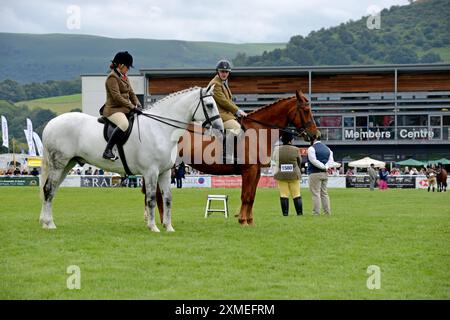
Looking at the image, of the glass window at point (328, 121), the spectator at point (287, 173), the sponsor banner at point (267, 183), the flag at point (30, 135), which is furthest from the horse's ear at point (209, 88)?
the glass window at point (328, 121)

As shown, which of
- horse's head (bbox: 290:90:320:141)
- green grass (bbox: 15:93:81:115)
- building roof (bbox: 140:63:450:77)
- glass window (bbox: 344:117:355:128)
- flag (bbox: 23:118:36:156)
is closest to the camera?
horse's head (bbox: 290:90:320:141)

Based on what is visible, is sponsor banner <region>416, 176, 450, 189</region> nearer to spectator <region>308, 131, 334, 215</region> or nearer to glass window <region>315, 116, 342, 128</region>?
glass window <region>315, 116, 342, 128</region>

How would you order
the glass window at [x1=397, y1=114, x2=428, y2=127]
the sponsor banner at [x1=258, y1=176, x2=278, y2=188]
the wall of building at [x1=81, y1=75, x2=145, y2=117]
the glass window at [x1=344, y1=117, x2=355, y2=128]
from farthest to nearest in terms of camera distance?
the wall of building at [x1=81, y1=75, x2=145, y2=117], the glass window at [x1=344, y1=117, x2=355, y2=128], the glass window at [x1=397, y1=114, x2=428, y2=127], the sponsor banner at [x1=258, y1=176, x2=278, y2=188]

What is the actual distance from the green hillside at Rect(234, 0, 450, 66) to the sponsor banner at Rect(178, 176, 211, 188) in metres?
98.8

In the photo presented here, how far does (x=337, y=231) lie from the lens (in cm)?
1561

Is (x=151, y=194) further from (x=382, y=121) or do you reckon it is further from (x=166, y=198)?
(x=382, y=121)

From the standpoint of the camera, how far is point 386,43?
154625 millimetres

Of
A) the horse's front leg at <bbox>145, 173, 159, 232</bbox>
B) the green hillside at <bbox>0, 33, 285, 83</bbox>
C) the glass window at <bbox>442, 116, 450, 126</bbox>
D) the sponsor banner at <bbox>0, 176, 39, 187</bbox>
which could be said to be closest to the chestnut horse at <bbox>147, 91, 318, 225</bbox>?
the horse's front leg at <bbox>145, 173, 159, 232</bbox>

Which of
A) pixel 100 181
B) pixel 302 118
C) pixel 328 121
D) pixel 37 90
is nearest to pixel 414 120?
pixel 328 121

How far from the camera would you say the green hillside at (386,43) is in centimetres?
14912

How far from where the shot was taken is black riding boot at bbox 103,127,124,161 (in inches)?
586

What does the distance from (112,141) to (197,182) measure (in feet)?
132

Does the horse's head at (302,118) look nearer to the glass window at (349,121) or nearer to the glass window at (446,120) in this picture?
the glass window at (349,121)
